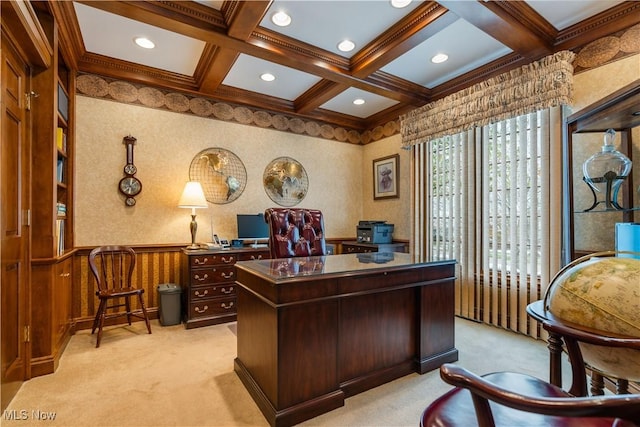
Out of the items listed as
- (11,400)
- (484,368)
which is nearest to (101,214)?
(11,400)

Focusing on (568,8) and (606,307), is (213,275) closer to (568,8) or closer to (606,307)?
(606,307)

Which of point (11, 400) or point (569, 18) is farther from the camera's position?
point (569, 18)

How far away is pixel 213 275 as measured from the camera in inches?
138

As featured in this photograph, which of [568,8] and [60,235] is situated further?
[60,235]

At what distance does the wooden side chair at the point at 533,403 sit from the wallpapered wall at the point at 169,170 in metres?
3.36

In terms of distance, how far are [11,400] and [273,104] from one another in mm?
3928

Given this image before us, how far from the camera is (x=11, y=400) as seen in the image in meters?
1.94

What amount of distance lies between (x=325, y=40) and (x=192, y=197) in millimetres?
2227

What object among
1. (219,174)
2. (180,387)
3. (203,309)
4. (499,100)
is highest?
(499,100)

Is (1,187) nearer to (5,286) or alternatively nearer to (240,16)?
(5,286)

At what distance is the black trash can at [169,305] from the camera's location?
338 centimetres

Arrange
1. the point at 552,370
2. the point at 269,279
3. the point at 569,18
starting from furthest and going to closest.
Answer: the point at 569,18
the point at 269,279
the point at 552,370

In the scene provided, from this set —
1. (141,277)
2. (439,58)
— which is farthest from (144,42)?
(439,58)

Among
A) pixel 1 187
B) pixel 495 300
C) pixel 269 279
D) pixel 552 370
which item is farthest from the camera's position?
pixel 495 300
